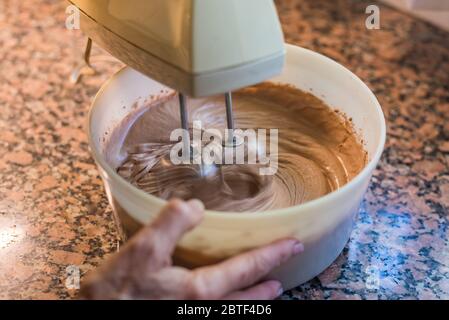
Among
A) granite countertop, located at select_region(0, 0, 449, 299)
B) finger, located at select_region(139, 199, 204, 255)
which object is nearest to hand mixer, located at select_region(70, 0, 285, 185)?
finger, located at select_region(139, 199, 204, 255)

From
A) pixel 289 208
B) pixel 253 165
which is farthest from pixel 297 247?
pixel 253 165

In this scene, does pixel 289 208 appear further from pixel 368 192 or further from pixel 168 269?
pixel 368 192

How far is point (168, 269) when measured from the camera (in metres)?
0.54

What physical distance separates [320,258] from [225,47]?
0.87 ft

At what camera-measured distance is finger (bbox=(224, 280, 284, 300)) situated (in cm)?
60

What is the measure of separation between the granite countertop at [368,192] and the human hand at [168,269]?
0.11m

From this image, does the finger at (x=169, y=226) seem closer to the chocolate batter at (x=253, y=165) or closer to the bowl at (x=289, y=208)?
the bowl at (x=289, y=208)

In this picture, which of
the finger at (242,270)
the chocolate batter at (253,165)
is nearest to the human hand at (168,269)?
the finger at (242,270)

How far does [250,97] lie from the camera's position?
859mm

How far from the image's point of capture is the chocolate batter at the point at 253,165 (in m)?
0.70

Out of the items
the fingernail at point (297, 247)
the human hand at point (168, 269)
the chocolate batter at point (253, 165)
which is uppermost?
the human hand at point (168, 269)

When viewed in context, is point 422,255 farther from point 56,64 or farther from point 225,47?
point 56,64

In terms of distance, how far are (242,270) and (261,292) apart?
0.05 meters
